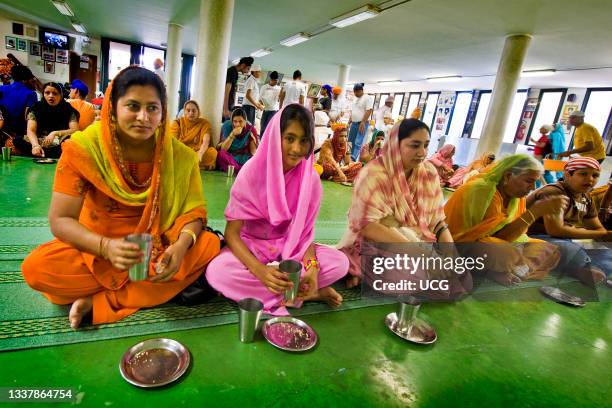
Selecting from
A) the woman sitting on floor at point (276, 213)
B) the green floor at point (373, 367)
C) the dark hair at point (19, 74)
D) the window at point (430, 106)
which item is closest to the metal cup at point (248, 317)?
the green floor at point (373, 367)

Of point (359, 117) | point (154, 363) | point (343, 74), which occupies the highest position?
point (343, 74)

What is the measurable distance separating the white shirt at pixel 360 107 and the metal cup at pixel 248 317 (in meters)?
7.54

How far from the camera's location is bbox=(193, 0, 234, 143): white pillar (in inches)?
212

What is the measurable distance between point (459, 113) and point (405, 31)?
27.5 feet

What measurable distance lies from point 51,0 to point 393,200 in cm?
1162

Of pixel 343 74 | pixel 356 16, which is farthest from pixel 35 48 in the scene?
pixel 356 16

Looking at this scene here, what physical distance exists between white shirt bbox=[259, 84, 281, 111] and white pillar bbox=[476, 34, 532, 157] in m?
4.62

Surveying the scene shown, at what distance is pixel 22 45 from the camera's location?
38.9 ft

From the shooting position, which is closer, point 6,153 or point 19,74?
point 6,153

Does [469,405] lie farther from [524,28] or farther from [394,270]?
[524,28]

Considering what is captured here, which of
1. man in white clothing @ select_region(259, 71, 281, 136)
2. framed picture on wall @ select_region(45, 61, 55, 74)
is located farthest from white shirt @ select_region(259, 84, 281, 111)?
framed picture on wall @ select_region(45, 61, 55, 74)

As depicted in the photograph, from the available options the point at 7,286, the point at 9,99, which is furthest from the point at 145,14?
the point at 7,286

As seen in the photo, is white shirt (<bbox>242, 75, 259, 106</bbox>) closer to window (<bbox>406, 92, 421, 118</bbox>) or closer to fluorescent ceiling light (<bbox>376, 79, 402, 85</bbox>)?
fluorescent ceiling light (<bbox>376, 79, 402, 85</bbox>)

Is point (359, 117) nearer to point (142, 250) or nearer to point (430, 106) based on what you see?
point (142, 250)
